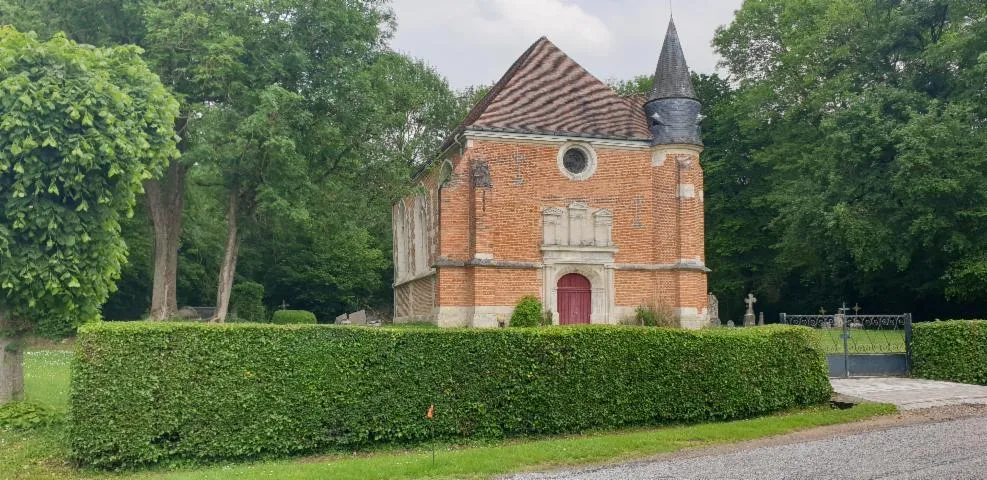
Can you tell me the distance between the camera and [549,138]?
76.5 ft

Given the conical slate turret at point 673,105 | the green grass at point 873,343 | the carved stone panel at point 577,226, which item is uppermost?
the conical slate turret at point 673,105

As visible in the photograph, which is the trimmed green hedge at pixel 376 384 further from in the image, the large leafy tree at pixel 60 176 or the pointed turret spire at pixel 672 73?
the pointed turret spire at pixel 672 73

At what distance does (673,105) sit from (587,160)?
3.37 meters

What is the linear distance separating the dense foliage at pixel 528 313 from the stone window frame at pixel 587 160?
4.23 metres

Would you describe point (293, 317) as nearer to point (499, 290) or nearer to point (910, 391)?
point (499, 290)

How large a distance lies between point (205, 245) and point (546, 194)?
20222 mm

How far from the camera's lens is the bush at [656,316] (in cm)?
2288

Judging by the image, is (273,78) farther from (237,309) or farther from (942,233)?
(942,233)

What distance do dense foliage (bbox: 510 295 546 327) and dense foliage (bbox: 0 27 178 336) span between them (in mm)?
12492

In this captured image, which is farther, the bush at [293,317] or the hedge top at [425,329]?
the bush at [293,317]

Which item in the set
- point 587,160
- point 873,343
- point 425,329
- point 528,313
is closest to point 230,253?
point 528,313

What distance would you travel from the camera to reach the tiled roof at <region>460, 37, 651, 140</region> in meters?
23.4

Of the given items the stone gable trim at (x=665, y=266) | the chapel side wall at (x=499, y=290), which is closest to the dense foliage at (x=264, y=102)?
the chapel side wall at (x=499, y=290)

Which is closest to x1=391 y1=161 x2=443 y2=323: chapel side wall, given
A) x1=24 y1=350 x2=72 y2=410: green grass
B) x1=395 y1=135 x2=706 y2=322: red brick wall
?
x1=395 y1=135 x2=706 y2=322: red brick wall
